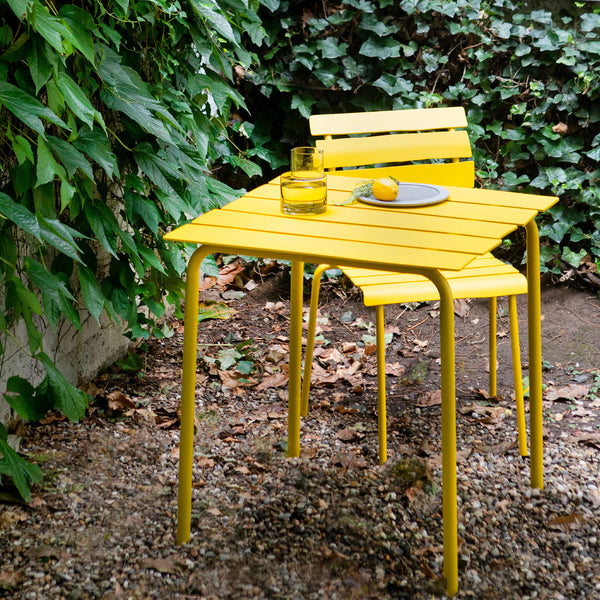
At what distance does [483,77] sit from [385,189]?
166cm

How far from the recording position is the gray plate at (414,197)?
5.99 feet

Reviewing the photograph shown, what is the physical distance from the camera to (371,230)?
1.65m

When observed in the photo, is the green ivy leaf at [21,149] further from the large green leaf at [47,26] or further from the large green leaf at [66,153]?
the large green leaf at [47,26]

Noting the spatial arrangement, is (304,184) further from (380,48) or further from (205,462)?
(380,48)

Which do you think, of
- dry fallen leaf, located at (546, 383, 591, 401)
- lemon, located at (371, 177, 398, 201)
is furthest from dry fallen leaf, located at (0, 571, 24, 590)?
dry fallen leaf, located at (546, 383, 591, 401)

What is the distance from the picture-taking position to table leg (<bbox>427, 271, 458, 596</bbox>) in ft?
4.89

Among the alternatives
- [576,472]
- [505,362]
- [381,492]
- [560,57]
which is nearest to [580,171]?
[560,57]

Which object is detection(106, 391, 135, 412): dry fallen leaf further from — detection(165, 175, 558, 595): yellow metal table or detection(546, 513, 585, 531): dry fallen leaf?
detection(546, 513, 585, 531): dry fallen leaf

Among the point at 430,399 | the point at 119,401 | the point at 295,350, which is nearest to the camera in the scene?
the point at 295,350

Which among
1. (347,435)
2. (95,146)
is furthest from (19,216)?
(347,435)

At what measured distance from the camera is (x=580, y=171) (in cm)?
322

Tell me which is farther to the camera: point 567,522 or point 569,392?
point 569,392

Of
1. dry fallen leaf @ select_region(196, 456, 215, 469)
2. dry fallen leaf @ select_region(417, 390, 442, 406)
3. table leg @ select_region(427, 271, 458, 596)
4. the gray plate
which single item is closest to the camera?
table leg @ select_region(427, 271, 458, 596)

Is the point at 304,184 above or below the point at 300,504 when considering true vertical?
above
